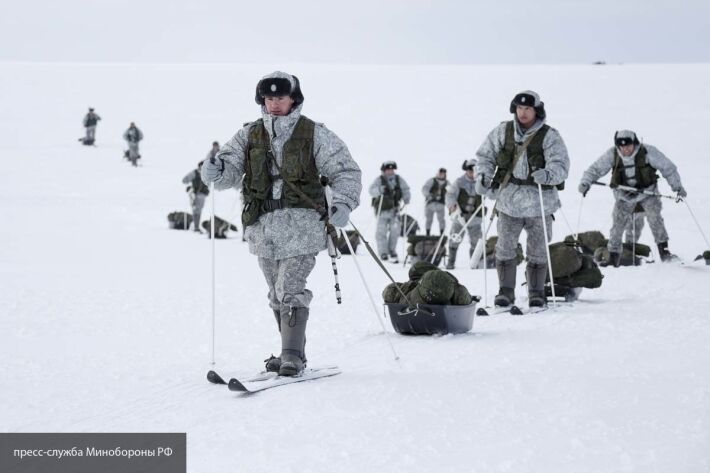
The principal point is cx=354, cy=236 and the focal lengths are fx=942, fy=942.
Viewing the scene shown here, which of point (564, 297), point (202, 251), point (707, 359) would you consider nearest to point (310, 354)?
point (707, 359)

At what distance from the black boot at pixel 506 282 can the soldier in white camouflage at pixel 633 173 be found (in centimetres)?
340

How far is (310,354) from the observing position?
21.3 feet

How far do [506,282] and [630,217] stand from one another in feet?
16.1

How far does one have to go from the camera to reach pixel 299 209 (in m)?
5.14

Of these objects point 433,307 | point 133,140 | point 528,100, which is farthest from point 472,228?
point 133,140

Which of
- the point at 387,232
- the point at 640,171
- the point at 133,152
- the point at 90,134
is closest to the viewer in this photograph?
the point at 640,171

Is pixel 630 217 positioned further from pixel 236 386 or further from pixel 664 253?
pixel 236 386

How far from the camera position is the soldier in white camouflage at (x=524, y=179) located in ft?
26.3

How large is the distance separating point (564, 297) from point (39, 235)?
1092cm

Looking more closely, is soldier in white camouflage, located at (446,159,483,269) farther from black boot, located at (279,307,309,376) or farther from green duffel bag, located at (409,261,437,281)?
black boot, located at (279,307,309,376)

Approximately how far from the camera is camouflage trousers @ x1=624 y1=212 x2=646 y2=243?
42.4ft

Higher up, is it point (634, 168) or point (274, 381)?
point (634, 168)

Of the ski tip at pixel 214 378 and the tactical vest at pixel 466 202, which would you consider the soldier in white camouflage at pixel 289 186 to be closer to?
the ski tip at pixel 214 378

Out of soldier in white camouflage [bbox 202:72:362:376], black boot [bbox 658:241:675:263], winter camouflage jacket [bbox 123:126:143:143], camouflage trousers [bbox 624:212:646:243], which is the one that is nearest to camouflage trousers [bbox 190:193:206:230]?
camouflage trousers [bbox 624:212:646:243]
